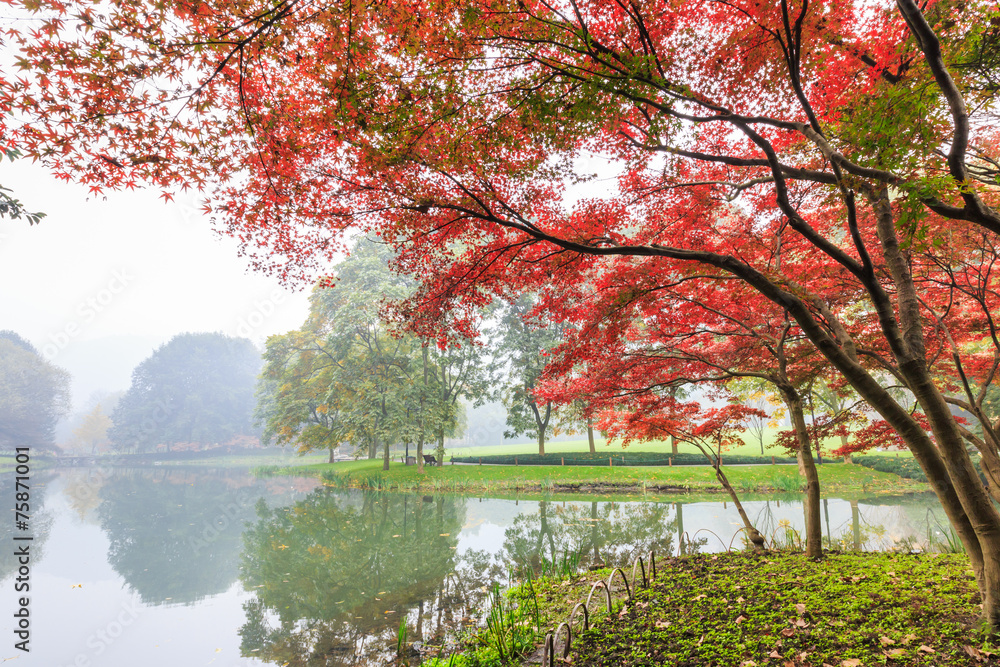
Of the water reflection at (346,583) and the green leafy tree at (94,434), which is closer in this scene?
the water reflection at (346,583)

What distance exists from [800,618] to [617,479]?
11916 mm

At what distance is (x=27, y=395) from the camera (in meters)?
31.8

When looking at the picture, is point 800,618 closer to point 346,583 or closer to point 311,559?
point 346,583

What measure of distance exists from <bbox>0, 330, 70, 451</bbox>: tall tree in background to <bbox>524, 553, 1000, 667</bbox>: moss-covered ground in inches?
1753

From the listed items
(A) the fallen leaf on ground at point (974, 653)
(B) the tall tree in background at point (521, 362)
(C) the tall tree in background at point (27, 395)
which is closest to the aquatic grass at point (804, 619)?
(A) the fallen leaf on ground at point (974, 653)

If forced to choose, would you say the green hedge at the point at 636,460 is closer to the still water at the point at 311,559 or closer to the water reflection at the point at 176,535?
the still water at the point at 311,559

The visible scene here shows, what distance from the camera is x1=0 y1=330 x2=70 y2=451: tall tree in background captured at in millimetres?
30562

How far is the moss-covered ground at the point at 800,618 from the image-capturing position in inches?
103

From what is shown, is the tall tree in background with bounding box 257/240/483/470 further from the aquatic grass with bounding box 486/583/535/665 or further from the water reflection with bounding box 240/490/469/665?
the aquatic grass with bounding box 486/583/535/665

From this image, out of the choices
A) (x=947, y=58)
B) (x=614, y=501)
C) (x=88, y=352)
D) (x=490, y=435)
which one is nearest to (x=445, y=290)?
(x=947, y=58)

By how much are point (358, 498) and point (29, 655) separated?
33.9 feet

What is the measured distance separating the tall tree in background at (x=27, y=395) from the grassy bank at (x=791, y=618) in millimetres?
44149

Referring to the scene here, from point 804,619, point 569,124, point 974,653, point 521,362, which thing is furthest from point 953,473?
point 521,362

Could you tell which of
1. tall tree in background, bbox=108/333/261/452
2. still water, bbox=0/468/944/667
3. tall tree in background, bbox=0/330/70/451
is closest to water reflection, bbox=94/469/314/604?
still water, bbox=0/468/944/667
